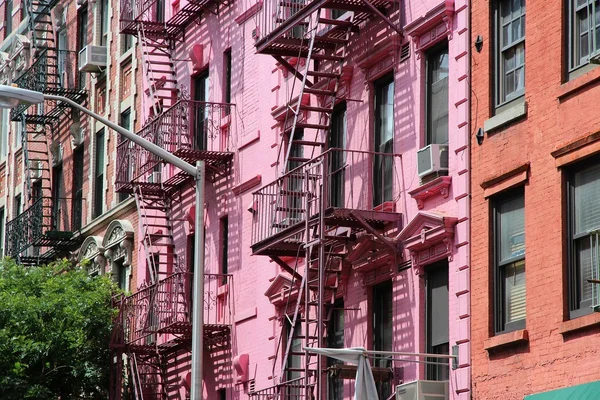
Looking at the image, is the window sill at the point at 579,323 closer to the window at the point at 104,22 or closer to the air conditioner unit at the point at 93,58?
the air conditioner unit at the point at 93,58

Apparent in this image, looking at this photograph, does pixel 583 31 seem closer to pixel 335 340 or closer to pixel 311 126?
pixel 311 126

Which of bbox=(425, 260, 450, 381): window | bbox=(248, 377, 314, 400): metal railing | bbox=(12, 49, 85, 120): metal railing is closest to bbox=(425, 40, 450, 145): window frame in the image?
bbox=(425, 260, 450, 381): window

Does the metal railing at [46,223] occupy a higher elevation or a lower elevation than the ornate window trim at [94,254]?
higher

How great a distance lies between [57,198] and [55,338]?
10.2 m

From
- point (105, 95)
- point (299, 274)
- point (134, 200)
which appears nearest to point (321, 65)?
point (299, 274)

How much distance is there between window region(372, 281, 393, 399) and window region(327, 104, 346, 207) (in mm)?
1994

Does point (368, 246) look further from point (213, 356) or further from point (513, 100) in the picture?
point (213, 356)

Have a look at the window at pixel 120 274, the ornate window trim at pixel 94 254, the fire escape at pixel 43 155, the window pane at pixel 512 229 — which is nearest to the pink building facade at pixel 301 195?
the window pane at pixel 512 229

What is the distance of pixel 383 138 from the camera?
2625cm

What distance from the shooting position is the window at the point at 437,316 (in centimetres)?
2342

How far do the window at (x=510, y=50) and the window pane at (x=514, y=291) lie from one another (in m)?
2.42

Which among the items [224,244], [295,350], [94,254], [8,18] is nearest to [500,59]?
[295,350]

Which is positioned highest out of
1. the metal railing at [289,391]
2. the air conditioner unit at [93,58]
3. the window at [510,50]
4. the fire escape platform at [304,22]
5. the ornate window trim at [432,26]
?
the air conditioner unit at [93,58]

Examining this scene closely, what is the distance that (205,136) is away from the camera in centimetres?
3409
